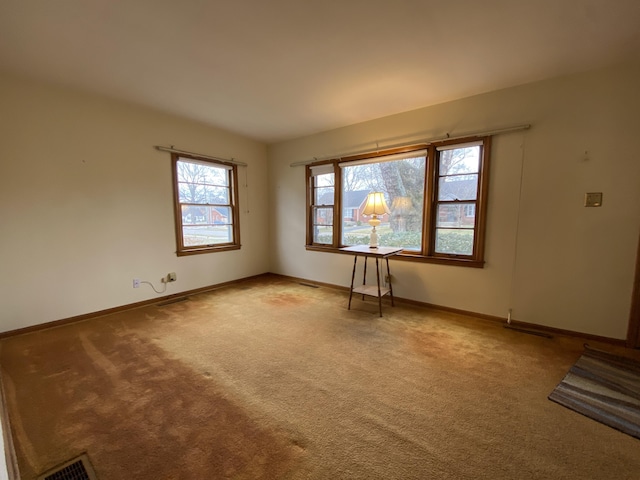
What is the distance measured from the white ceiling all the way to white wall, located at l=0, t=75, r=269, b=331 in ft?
1.15

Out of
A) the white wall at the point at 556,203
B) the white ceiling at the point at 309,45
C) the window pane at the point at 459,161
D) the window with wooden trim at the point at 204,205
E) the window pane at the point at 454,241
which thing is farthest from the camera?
the window with wooden trim at the point at 204,205

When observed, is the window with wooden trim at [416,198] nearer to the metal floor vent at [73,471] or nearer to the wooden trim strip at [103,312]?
the wooden trim strip at [103,312]

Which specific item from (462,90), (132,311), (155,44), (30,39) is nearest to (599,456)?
(462,90)

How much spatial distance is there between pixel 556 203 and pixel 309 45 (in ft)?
9.24

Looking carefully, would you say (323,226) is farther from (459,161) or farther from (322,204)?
(459,161)

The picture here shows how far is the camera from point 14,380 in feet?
6.50

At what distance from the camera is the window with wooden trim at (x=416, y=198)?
314cm

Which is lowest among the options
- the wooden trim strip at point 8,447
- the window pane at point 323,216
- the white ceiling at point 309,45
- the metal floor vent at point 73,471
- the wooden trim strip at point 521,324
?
the metal floor vent at point 73,471

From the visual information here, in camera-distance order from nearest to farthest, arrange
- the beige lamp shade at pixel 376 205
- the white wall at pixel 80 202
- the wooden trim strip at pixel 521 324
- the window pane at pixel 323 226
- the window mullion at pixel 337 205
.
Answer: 1. the wooden trim strip at pixel 521 324
2. the white wall at pixel 80 202
3. the beige lamp shade at pixel 376 205
4. the window mullion at pixel 337 205
5. the window pane at pixel 323 226

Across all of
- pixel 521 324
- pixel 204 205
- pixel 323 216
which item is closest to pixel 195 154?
pixel 204 205

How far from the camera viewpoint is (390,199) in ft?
12.6

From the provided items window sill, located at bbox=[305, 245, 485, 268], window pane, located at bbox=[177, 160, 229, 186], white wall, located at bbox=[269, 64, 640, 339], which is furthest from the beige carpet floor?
window pane, located at bbox=[177, 160, 229, 186]

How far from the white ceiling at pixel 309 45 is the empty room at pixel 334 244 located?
0.08ft

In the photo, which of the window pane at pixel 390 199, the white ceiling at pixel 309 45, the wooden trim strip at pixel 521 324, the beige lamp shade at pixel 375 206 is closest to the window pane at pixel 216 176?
the white ceiling at pixel 309 45
